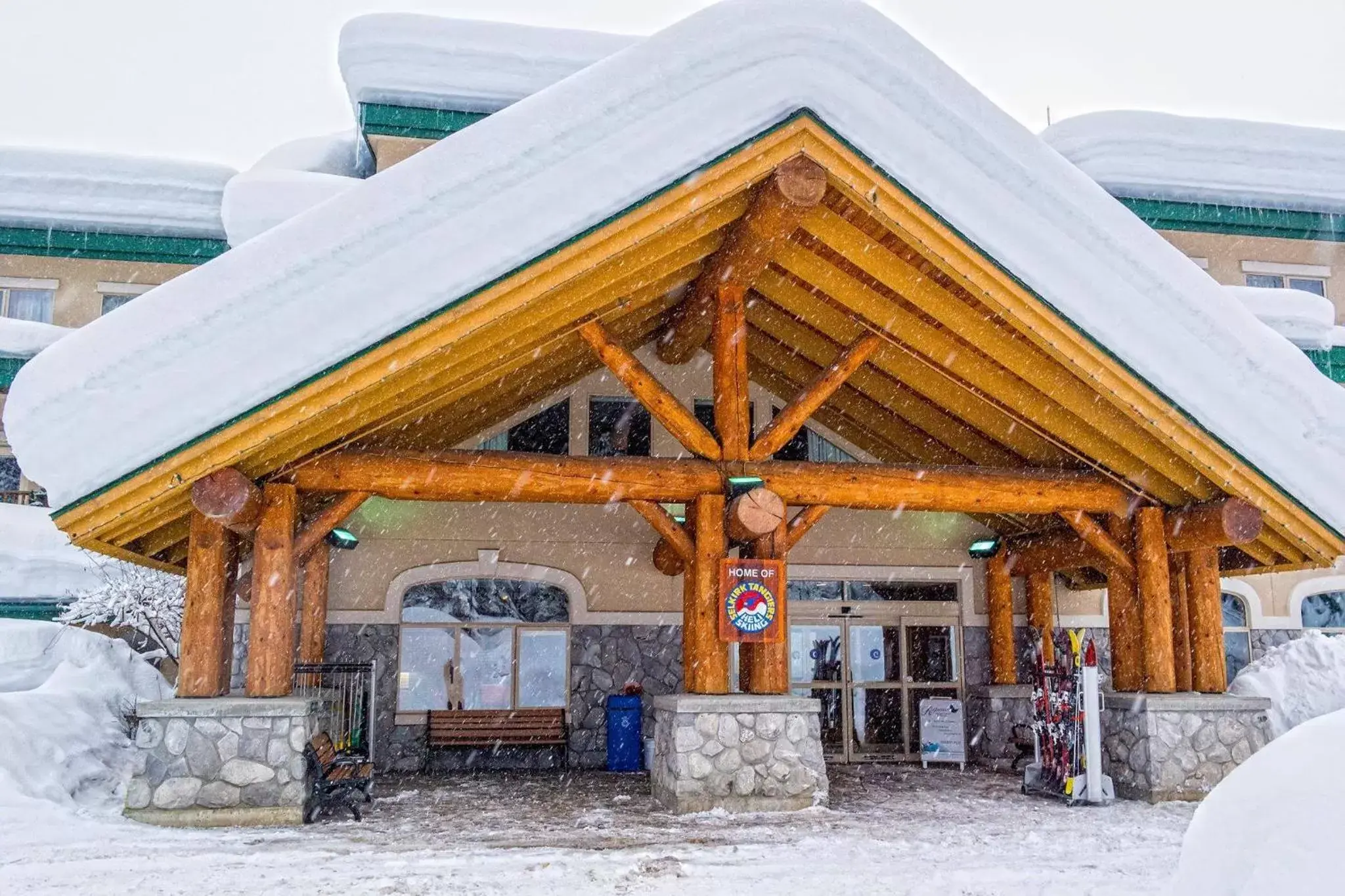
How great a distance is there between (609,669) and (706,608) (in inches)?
168

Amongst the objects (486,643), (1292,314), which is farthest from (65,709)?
(1292,314)

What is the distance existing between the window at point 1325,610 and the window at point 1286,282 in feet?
14.9

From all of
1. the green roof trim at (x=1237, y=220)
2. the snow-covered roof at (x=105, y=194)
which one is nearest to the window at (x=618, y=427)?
the snow-covered roof at (x=105, y=194)

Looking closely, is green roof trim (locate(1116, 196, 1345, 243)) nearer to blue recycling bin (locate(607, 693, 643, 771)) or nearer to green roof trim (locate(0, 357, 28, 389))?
blue recycling bin (locate(607, 693, 643, 771))

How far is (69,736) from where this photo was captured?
1013 centimetres

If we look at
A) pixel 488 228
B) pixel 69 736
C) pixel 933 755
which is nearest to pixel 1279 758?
pixel 488 228

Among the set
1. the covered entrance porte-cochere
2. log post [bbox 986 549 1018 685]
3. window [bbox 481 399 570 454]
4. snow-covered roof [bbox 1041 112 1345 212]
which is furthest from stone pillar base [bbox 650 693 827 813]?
snow-covered roof [bbox 1041 112 1345 212]

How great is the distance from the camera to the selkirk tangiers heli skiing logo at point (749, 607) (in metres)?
9.60

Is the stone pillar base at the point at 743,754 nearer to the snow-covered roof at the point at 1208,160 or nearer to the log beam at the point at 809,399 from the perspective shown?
the log beam at the point at 809,399

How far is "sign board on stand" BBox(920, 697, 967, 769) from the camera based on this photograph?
13734mm

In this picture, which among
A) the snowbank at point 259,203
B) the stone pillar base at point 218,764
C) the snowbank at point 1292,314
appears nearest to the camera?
the stone pillar base at point 218,764

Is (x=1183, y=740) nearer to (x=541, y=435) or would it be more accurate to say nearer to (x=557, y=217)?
(x=557, y=217)

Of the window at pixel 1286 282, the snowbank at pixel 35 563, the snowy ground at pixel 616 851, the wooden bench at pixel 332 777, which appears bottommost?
the snowy ground at pixel 616 851

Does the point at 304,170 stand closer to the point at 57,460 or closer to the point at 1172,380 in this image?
the point at 57,460
